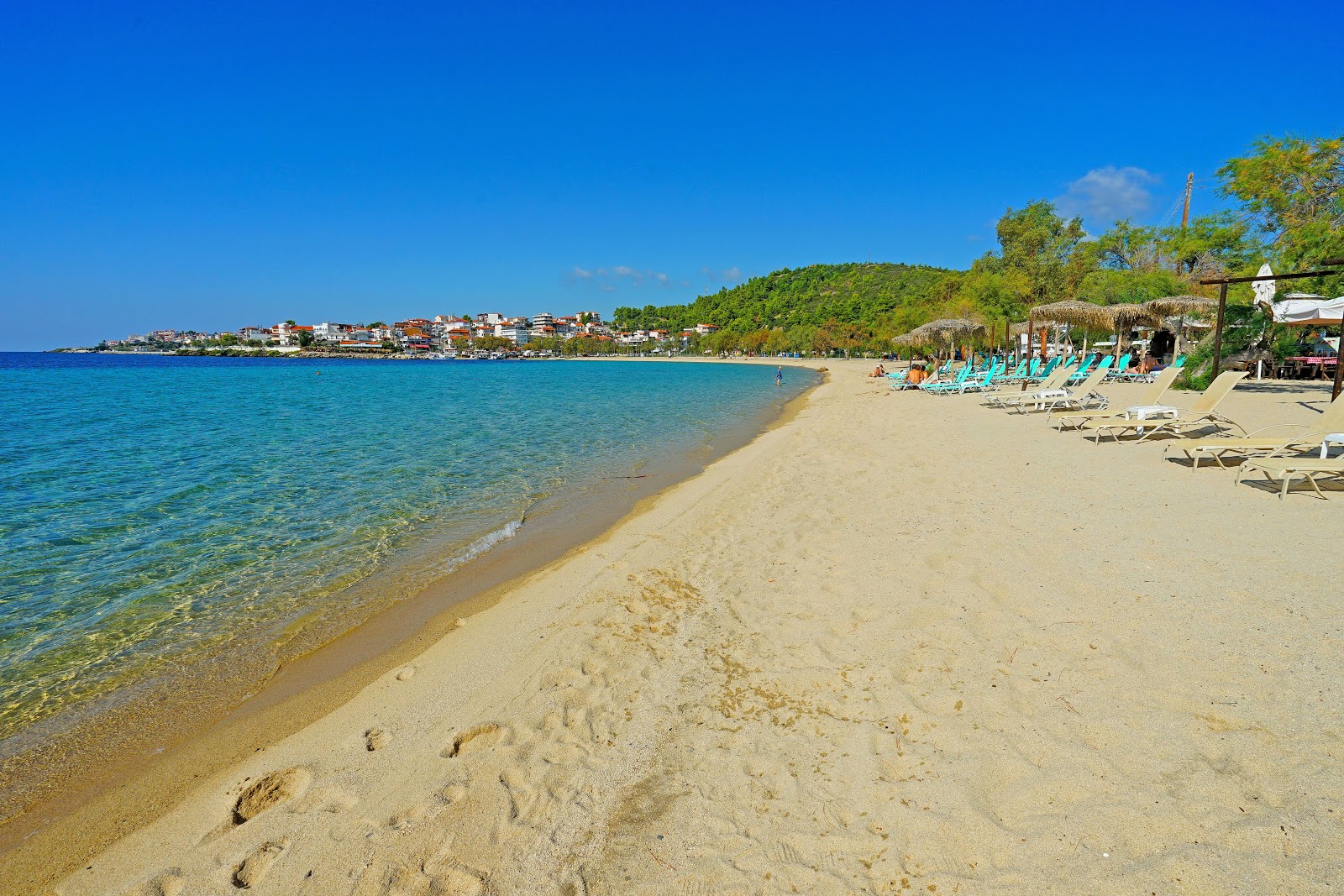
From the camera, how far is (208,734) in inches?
135

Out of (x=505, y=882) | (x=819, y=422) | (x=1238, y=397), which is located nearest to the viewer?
(x=505, y=882)

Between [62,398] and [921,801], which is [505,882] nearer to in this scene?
[921,801]

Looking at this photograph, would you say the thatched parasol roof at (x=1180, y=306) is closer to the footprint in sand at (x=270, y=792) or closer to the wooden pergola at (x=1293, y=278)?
the wooden pergola at (x=1293, y=278)

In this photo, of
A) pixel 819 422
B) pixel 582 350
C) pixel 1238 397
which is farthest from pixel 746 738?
pixel 582 350

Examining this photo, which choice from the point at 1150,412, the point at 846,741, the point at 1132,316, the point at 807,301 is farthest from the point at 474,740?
the point at 807,301

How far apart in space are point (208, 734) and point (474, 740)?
168 cm

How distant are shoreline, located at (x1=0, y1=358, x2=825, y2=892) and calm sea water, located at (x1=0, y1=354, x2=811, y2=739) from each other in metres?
0.55

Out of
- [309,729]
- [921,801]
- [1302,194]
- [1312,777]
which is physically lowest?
[309,729]

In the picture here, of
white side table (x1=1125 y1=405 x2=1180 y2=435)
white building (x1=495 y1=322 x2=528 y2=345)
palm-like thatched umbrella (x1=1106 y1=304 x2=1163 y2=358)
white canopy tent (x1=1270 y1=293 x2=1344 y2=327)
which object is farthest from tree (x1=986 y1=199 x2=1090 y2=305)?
white building (x1=495 y1=322 x2=528 y2=345)

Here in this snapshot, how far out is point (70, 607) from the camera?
16.5ft

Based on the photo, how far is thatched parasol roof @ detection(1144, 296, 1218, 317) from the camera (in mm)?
17406

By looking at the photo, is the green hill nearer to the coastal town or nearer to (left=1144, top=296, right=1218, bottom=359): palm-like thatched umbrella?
the coastal town

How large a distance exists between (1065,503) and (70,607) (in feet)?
28.9

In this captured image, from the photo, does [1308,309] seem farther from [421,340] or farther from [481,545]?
[421,340]
